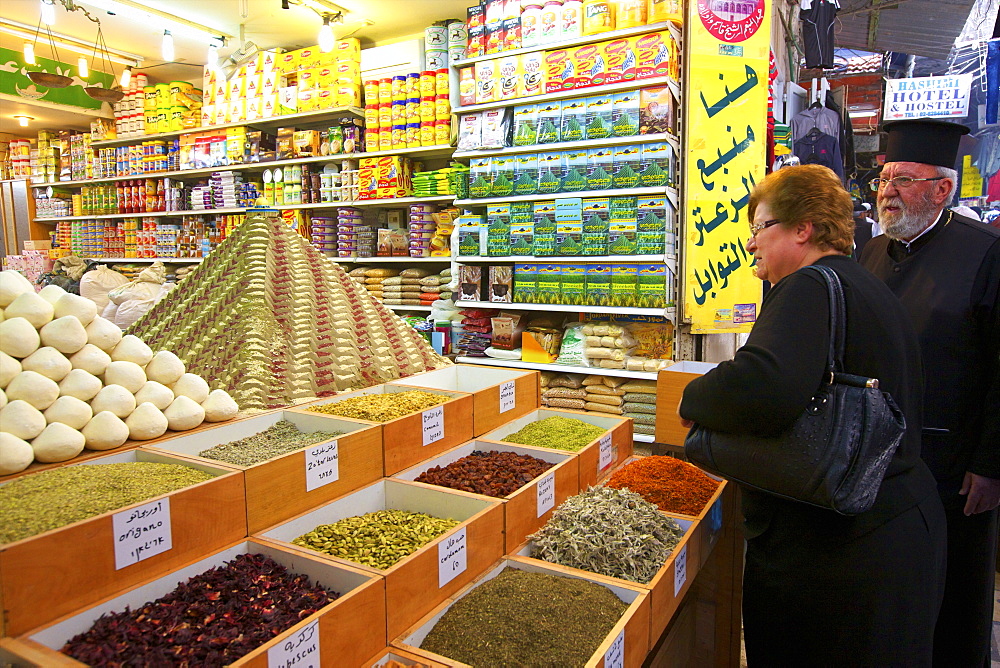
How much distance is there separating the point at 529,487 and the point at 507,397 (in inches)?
27.5

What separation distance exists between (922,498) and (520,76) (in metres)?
3.80

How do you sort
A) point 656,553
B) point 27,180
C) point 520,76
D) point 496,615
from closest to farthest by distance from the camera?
1. point 496,615
2. point 656,553
3. point 520,76
4. point 27,180

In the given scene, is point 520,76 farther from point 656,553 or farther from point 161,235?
point 161,235

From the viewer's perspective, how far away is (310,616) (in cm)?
110

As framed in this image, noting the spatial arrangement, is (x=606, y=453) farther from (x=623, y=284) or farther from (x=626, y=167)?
(x=626, y=167)

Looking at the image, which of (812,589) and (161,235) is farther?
(161,235)

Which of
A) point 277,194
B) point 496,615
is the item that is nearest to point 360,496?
point 496,615

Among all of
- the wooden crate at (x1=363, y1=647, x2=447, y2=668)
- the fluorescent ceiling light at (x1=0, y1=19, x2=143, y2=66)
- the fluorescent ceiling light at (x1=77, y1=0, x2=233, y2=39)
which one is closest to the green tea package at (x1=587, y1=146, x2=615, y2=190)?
the wooden crate at (x1=363, y1=647, x2=447, y2=668)

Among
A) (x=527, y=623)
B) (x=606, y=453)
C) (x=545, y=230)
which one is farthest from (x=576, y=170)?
(x=527, y=623)

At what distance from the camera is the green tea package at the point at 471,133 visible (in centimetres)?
466

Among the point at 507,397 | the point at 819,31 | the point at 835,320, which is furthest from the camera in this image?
the point at 819,31

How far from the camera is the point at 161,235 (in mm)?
6910

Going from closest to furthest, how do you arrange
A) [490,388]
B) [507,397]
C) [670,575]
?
1. [670,575]
2. [490,388]
3. [507,397]

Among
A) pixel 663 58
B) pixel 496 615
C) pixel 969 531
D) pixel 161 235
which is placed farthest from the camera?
pixel 161 235
